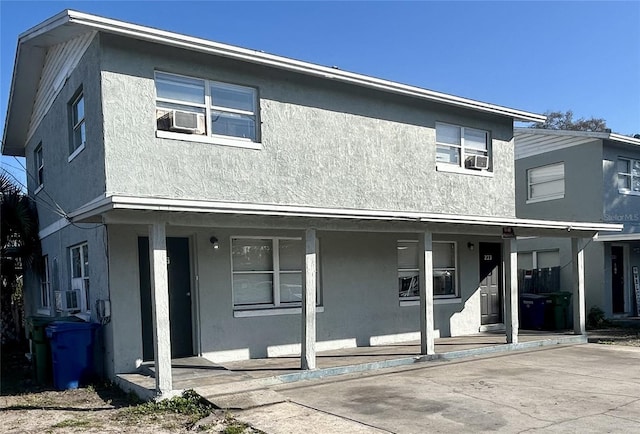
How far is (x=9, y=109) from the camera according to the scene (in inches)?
543

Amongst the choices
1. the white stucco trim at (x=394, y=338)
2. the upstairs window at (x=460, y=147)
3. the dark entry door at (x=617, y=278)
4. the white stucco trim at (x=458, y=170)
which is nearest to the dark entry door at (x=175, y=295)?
the white stucco trim at (x=394, y=338)

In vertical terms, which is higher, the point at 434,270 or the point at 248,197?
the point at 248,197

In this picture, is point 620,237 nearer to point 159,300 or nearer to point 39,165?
point 159,300

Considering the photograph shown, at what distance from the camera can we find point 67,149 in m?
10.7

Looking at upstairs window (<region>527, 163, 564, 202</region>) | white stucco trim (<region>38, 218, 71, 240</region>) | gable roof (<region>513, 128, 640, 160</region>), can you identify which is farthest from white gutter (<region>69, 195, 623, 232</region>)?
upstairs window (<region>527, 163, 564, 202</region>)

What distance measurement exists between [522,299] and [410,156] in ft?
21.5

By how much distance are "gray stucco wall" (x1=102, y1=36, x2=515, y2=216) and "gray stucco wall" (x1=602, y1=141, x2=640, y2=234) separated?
552cm

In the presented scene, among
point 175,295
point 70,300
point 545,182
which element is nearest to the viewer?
point 175,295

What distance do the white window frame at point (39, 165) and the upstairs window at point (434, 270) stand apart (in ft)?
30.0

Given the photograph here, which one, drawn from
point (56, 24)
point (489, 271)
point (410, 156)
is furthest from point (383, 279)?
point (56, 24)

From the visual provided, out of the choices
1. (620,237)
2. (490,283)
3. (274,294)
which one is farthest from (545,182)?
(274,294)

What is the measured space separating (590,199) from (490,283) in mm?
5618

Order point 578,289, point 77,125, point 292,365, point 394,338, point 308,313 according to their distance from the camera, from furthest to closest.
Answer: point 578,289
point 394,338
point 77,125
point 292,365
point 308,313

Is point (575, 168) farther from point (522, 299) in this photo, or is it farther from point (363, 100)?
point (363, 100)
